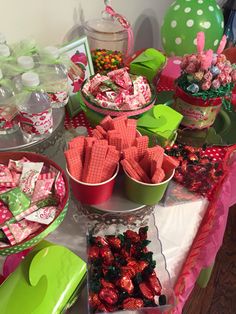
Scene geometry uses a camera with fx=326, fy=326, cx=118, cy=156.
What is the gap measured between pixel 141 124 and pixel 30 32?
0.52 meters

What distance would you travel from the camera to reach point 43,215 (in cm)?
58

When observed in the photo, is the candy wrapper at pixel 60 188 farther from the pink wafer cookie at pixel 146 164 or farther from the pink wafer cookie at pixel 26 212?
the pink wafer cookie at pixel 146 164

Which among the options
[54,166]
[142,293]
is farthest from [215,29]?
[142,293]

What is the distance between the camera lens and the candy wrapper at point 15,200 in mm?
584

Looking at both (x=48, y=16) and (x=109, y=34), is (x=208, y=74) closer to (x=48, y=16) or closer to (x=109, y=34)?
(x=109, y=34)

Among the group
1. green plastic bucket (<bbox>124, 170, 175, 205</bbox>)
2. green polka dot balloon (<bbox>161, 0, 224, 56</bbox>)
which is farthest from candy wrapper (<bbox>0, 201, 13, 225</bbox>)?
green polka dot balloon (<bbox>161, 0, 224, 56</bbox>)

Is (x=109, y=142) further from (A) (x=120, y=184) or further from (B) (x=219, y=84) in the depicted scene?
(B) (x=219, y=84)

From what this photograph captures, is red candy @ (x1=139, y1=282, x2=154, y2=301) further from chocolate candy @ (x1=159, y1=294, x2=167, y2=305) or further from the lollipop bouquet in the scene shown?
the lollipop bouquet

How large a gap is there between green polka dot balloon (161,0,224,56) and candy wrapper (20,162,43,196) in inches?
Result: 39.4

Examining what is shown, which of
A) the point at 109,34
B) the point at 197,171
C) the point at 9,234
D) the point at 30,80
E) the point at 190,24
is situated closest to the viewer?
the point at 9,234

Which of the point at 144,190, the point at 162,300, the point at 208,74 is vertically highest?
the point at 208,74

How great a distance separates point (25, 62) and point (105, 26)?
535mm

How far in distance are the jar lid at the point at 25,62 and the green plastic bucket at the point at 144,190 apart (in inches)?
15.3

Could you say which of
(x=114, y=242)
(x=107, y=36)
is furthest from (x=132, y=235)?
(x=107, y=36)
